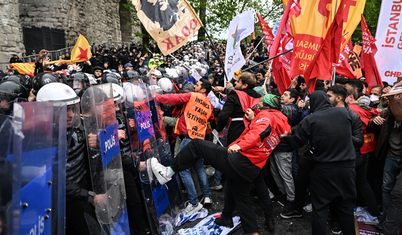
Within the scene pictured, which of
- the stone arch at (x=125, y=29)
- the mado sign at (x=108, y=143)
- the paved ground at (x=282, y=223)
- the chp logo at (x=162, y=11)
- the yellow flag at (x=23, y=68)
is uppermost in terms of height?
the stone arch at (x=125, y=29)

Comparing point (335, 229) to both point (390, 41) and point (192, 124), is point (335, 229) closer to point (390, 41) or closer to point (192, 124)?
point (192, 124)

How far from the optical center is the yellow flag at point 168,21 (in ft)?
14.9

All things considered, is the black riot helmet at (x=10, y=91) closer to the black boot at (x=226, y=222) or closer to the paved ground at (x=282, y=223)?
the paved ground at (x=282, y=223)

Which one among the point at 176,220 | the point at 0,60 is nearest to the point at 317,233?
the point at 176,220

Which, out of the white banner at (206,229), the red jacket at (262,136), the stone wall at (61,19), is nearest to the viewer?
the red jacket at (262,136)

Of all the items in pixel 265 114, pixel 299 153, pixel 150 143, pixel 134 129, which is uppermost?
pixel 265 114

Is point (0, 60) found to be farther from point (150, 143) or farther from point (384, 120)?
point (384, 120)

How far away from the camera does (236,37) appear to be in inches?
204

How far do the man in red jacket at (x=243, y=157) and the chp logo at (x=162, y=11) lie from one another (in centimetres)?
238

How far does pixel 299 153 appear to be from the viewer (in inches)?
170

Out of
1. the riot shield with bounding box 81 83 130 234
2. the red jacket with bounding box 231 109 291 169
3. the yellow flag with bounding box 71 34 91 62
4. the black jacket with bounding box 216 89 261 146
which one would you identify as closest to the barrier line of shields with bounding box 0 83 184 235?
the riot shield with bounding box 81 83 130 234

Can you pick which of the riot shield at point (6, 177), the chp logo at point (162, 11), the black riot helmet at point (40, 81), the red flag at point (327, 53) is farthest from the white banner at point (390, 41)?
the riot shield at point (6, 177)

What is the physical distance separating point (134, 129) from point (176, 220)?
152 cm

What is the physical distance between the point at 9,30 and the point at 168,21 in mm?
13203
